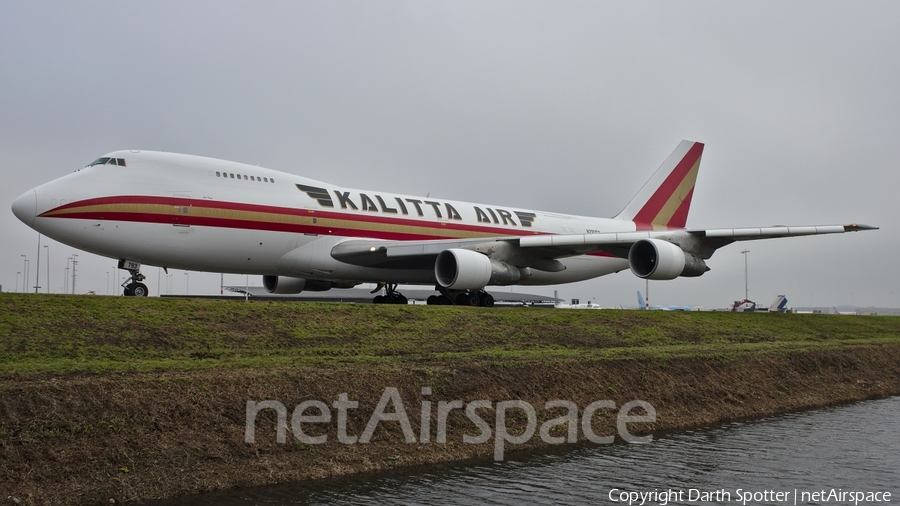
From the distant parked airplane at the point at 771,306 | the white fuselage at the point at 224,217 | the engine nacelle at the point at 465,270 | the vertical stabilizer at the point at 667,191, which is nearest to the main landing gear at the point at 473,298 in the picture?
the engine nacelle at the point at 465,270

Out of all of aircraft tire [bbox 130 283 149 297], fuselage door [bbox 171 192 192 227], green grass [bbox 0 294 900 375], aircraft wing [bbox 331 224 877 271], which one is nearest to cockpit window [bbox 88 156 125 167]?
fuselage door [bbox 171 192 192 227]

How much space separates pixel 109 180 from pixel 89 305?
6.00 meters

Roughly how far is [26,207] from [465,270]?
39.4 ft

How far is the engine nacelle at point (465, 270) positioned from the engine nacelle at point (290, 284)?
217 inches

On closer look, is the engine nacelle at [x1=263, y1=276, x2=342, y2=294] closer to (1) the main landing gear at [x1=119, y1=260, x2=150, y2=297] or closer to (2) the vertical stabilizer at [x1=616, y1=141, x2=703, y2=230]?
(1) the main landing gear at [x1=119, y1=260, x2=150, y2=297]

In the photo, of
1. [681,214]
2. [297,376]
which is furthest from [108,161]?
[681,214]

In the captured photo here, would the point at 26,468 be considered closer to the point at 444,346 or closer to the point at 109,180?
the point at 444,346

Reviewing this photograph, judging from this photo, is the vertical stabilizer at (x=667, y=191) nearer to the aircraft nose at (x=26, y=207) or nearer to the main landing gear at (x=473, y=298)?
the main landing gear at (x=473, y=298)

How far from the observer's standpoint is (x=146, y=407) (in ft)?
32.0

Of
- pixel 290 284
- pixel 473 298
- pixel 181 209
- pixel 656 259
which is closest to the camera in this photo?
pixel 181 209

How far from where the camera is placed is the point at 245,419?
34.0 ft

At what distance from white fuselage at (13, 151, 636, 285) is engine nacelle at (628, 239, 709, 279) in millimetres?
6449

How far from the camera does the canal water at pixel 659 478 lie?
9.16m

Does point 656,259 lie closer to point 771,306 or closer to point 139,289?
point 139,289
